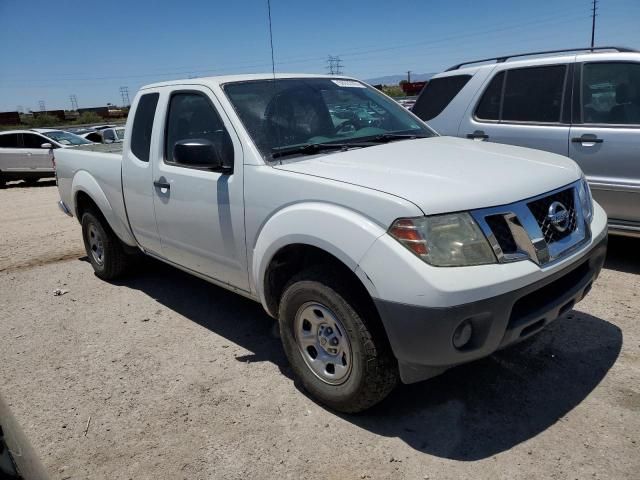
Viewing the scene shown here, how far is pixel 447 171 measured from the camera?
276 centimetres

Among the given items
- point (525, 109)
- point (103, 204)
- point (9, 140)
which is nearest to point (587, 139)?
point (525, 109)

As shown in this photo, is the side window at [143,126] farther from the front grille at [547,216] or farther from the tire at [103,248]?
the front grille at [547,216]

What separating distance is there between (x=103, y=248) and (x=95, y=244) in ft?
0.93

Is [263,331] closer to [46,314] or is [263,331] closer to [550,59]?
[46,314]

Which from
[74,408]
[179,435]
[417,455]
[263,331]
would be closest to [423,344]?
[417,455]

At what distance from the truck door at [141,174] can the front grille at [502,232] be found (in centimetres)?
264

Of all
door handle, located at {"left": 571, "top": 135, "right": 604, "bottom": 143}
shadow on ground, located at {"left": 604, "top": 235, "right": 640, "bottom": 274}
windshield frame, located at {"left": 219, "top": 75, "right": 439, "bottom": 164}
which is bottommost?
shadow on ground, located at {"left": 604, "top": 235, "right": 640, "bottom": 274}

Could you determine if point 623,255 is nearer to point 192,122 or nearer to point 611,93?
point 611,93

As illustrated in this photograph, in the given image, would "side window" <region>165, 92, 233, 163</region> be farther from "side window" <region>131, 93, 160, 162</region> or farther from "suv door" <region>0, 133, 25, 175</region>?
"suv door" <region>0, 133, 25, 175</region>

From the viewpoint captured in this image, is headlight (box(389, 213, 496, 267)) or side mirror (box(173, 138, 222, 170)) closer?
headlight (box(389, 213, 496, 267))

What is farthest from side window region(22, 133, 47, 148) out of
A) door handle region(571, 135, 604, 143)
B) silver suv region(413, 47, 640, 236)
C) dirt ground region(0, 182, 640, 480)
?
door handle region(571, 135, 604, 143)

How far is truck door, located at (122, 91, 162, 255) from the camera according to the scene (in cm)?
420

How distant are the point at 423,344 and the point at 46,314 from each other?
3829 millimetres

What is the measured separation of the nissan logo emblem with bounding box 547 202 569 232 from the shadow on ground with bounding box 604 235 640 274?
2.53 meters
